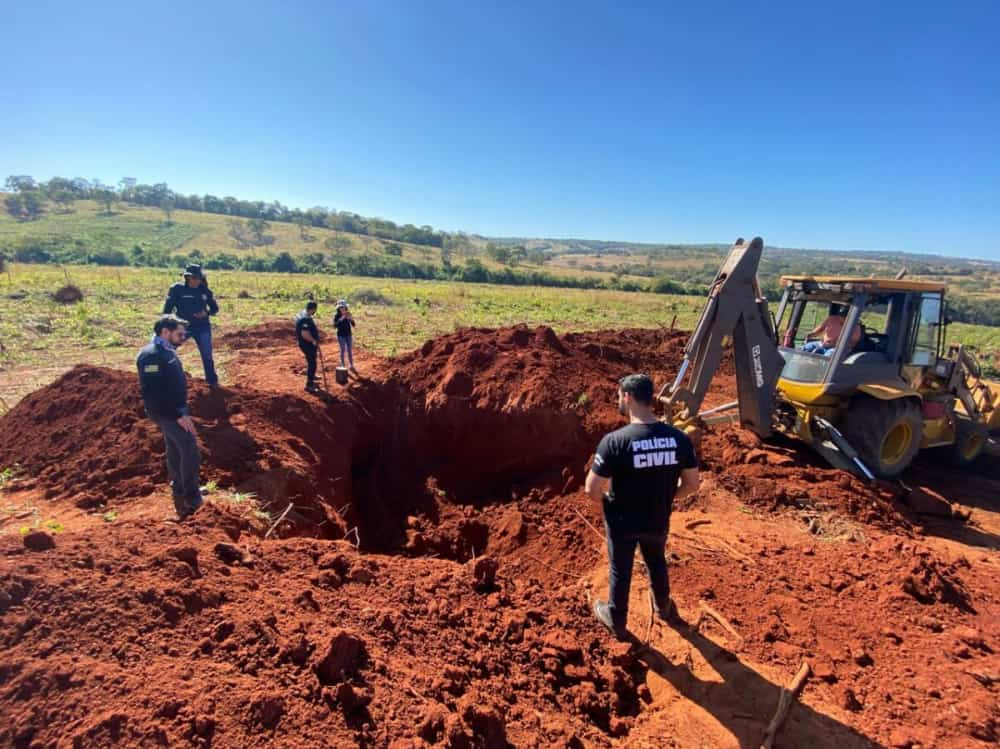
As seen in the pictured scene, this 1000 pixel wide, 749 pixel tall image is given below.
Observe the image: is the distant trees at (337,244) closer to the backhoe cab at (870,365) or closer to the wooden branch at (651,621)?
the backhoe cab at (870,365)

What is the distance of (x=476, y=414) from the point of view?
788cm

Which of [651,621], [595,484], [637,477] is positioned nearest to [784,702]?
[651,621]

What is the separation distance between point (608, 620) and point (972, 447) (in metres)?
7.80

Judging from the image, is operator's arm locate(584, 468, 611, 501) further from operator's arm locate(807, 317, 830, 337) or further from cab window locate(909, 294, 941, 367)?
cab window locate(909, 294, 941, 367)

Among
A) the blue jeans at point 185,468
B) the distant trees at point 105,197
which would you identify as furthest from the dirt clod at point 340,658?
the distant trees at point 105,197

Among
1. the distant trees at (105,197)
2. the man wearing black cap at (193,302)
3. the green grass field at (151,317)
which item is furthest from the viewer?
the distant trees at (105,197)

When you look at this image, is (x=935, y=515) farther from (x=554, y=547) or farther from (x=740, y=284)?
(x=554, y=547)

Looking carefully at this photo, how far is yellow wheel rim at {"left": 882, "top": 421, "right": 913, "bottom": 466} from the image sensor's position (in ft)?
21.8

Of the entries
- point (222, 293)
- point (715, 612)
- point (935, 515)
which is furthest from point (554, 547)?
point (222, 293)

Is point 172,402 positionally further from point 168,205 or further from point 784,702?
point 168,205

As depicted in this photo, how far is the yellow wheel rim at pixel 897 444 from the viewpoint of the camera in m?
6.63

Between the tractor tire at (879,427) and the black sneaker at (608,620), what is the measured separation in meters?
4.53

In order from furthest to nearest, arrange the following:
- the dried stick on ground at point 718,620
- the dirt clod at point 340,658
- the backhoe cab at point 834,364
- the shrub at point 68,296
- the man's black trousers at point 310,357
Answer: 1. the shrub at point 68,296
2. the man's black trousers at point 310,357
3. the backhoe cab at point 834,364
4. the dried stick on ground at point 718,620
5. the dirt clod at point 340,658

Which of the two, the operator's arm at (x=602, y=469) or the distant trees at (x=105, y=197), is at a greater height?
the distant trees at (x=105, y=197)
